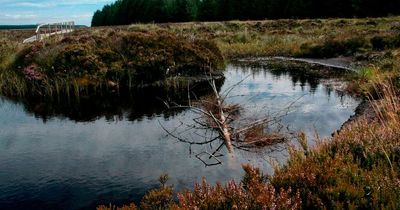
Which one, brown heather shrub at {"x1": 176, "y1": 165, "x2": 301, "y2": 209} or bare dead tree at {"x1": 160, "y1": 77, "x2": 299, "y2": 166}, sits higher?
brown heather shrub at {"x1": 176, "y1": 165, "x2": 301, "y2": 209}

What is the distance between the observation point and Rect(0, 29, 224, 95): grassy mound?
72.2 feet

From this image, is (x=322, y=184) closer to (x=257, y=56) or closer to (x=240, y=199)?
(x=240, y=199)

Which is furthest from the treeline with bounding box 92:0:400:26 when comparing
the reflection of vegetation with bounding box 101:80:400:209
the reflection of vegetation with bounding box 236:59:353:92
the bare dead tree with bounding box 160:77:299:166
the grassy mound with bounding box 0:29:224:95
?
the reflection of vegetation with bounding box 101:80:400:209

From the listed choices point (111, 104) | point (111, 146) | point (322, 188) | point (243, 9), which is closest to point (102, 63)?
point (111, 104)

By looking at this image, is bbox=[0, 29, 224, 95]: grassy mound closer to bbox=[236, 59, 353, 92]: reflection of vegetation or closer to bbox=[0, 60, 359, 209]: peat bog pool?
bbox=[0, 60, 359, 209]: peat bog pool

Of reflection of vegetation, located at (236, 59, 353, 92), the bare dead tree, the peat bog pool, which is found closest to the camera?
the peat bog pool

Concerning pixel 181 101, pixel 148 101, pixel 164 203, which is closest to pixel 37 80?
pixel 148 101

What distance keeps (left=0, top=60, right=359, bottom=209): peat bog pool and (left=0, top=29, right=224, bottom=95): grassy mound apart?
83.0 inches

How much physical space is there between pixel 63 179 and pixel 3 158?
2.69m

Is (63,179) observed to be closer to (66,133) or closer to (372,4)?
(66,133)

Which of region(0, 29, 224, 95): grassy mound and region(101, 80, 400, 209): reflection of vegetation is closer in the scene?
region(101, 80, 400, 209): reflection of vegetation

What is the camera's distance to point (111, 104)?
1902 cm

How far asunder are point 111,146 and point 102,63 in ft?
37.4

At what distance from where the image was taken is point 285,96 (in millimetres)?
19422
